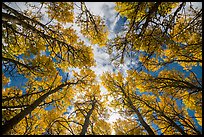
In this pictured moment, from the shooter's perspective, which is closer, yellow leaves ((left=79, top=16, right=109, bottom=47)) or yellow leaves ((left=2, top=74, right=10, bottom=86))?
yellow leaves ((left=79, top=16, right=109, bottom=47))

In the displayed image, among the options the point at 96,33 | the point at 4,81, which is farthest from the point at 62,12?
the point at 4,81

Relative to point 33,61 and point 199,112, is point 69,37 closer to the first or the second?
point 33,61

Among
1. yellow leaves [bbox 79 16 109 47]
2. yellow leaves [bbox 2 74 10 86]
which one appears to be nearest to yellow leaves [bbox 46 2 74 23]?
yellow leaves [bbox 79 16 109 47]

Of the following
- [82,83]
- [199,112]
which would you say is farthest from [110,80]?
[199,112]

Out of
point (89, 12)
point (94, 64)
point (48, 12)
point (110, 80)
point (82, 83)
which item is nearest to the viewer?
point (89, 12)

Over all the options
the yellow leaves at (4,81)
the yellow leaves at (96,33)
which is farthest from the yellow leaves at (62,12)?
the yellow leaves at (4,81)

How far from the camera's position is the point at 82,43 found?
5996 millimetres

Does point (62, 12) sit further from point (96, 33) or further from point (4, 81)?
point (4, 81)

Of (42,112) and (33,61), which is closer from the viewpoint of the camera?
(33,61)

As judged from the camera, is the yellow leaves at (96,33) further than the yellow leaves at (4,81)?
No

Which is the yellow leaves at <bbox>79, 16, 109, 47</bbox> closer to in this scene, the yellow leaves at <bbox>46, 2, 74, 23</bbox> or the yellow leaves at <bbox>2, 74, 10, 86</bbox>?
the yellow leaves at <bbox>46, 2, 74, 23</bbox>

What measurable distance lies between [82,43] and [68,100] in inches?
131

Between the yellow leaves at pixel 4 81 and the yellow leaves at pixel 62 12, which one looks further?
the yellow leaves at pixel 4 81

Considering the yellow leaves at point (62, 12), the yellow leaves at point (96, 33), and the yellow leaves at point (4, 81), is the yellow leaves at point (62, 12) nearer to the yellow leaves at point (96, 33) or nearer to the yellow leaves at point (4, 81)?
the yellow leaves at point (96, 33)
